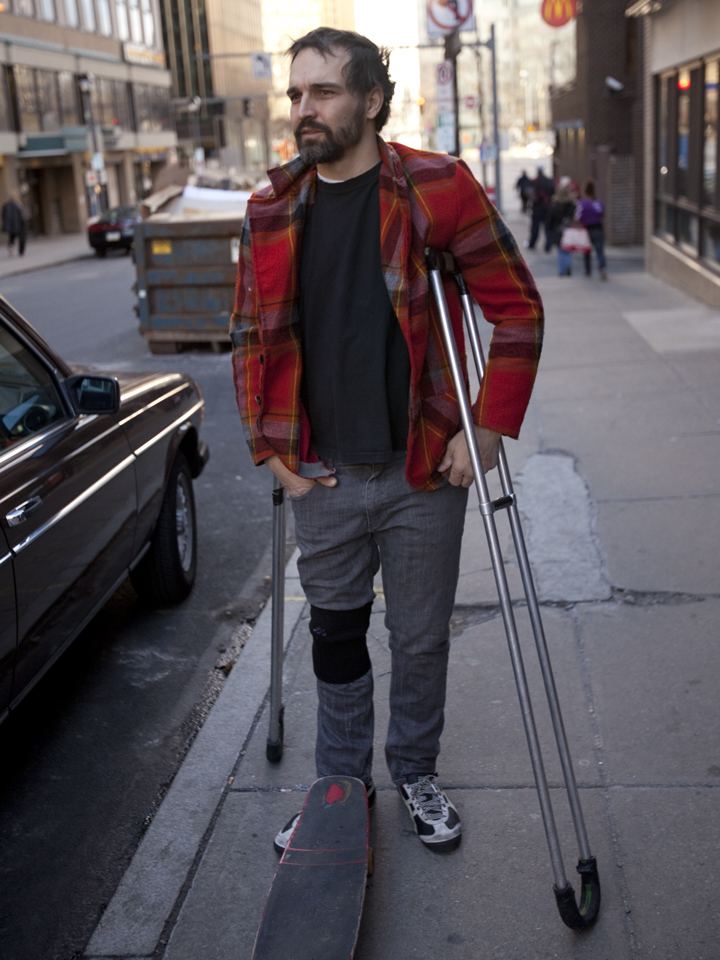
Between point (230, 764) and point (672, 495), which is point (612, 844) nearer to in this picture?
point (230, 764)

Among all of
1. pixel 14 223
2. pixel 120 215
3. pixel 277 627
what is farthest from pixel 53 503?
pixel 14 223

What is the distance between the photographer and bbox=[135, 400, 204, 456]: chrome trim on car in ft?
17.0

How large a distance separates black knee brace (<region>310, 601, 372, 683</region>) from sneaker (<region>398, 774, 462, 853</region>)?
15.9 inches

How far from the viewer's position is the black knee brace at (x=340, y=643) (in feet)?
10.9

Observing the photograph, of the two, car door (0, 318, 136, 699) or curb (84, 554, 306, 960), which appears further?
car door (0, 318, 136, 699)

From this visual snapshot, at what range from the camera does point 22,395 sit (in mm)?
4461

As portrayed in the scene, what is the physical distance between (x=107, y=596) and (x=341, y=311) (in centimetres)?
218

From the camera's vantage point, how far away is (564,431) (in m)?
8.74

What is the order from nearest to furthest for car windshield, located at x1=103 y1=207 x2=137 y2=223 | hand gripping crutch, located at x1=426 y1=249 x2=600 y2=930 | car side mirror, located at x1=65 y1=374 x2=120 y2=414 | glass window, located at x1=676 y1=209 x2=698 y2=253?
hand gripping crutch, located at x1=426 y1=249 x2=600 y2=930 → car side mirror, located at x1=65 y1=374 x2=120 y2=414 → glass window, located at x1=676 y1=209 x2=698 y2=253 → car windshield, located at x1=103 y1=207 x2=137 y2=223

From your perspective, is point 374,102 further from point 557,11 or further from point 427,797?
point 557,11

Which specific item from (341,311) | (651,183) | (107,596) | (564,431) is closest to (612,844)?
(341,311)

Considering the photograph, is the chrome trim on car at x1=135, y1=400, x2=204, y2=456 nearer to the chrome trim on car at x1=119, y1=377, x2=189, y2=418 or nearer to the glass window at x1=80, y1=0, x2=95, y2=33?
the chrome trim on car at x1=119, y1=377, x2=189, y2=418

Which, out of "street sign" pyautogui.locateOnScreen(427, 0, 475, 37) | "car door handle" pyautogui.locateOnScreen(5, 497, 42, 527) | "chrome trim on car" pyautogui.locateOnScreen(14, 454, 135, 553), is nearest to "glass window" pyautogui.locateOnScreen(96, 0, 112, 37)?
"street sign" pyautogui.locateOnScreen(427, 0, 475, 37)

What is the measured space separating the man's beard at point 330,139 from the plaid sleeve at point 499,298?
0.90 feet
